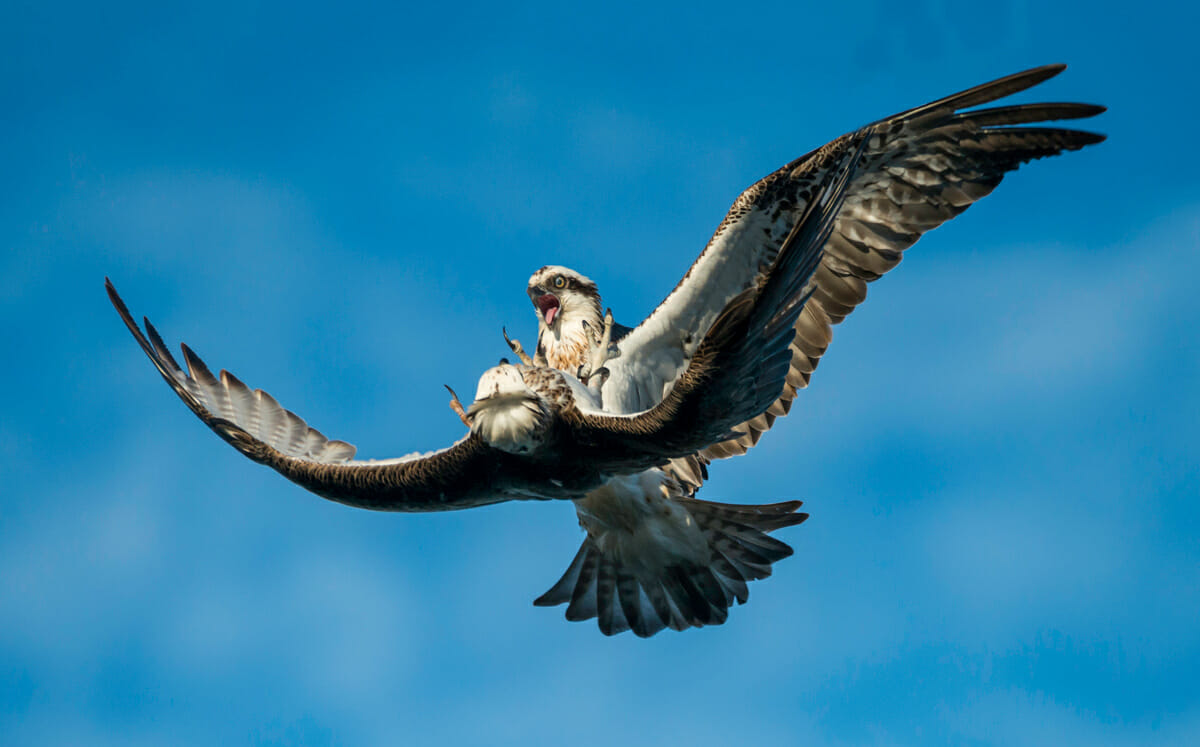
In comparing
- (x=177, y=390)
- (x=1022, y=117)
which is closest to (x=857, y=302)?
(x=1022, y=117)

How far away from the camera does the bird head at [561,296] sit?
392 inches

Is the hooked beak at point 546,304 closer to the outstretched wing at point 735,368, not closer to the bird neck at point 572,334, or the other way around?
the bird neck at point 572,334

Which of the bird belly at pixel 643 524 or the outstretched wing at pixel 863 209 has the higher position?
the outstretched wing at pixel 863 209

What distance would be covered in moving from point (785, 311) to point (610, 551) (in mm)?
3669

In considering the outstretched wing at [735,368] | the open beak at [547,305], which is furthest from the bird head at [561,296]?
the outstretched wing at [735,368]

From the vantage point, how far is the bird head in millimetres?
9945

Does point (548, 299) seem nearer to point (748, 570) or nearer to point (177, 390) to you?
point (748, 570)

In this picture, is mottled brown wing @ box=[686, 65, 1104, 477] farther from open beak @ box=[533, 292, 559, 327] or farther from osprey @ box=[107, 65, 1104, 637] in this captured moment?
open beak @ box=[533, 292, 559, 327]

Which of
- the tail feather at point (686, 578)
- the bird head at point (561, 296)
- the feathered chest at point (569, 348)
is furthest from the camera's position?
the bird head at point (561, 296)

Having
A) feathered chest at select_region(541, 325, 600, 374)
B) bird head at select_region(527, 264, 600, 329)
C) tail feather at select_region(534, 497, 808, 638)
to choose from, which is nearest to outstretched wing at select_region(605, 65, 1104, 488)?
feathered chest at select_region(541, 325, 600, 374)

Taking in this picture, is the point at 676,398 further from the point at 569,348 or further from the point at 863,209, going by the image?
the point at 863,209

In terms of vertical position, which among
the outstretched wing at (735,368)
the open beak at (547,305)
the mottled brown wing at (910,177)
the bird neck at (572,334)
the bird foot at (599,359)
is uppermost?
the mottled brown wing at (910,177)

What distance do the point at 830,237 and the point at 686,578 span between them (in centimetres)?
311

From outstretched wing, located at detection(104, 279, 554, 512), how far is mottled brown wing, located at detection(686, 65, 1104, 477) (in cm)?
205
